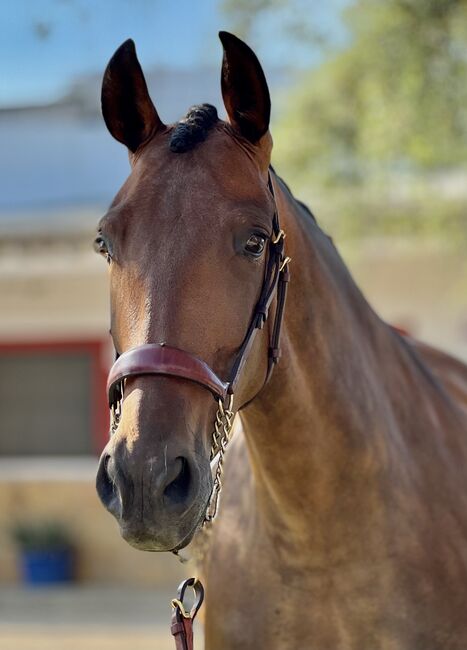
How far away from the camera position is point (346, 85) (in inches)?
361

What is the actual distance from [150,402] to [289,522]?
781 mm

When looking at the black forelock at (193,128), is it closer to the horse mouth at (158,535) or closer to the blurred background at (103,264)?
the horse mouth at (158,535)

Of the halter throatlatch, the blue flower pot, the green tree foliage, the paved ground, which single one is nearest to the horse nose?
the halter throatlatch

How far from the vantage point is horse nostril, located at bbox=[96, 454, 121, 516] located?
2096 mm

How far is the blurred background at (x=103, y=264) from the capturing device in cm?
768

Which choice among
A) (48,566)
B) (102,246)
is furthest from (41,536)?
(102,246)

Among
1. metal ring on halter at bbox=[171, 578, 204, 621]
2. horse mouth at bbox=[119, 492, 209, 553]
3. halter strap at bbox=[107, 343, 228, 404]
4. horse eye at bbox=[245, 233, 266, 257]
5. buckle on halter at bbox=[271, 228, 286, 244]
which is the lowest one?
metal ring on halter at bbox=[171, 578, 204, 621]

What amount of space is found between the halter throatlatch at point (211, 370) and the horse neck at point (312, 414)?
0.15m

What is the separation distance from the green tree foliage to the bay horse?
5.51 meters

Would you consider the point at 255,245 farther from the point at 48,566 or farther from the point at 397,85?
the point at 48,566

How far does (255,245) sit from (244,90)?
0.40 meters

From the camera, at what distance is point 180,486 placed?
212 cm

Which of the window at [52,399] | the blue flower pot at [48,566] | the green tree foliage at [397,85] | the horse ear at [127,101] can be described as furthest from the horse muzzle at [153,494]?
the window at [52,399]

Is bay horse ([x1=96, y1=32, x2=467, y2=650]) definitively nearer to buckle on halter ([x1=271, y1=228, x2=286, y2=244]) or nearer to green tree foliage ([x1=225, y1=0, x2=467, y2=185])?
buckle on halter ([x1=271, y1=228, x2=286, y2=244])
